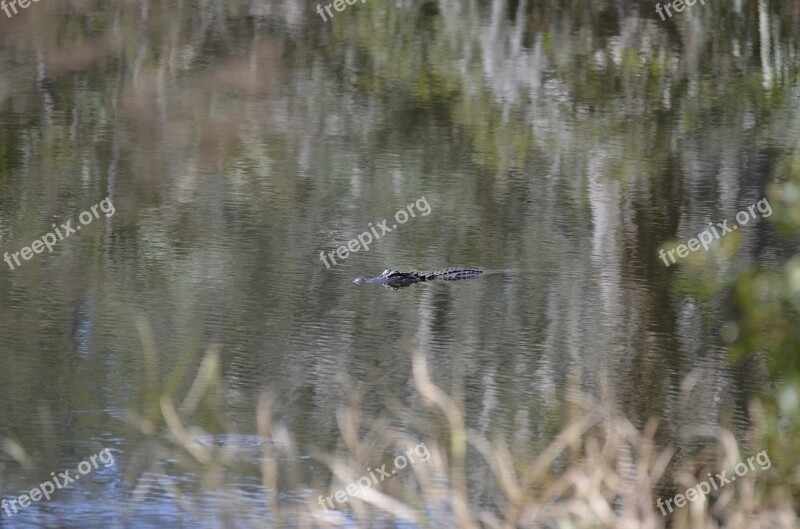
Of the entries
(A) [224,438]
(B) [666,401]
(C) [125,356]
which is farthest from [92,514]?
(B) [666,401]

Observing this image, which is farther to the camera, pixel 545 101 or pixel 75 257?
pixel 545 101

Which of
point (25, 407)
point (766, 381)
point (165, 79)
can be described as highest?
point (165, 79)

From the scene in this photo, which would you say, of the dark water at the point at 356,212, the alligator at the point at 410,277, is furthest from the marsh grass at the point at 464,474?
the alligator at the point at 410,277

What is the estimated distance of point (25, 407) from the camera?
250 inches

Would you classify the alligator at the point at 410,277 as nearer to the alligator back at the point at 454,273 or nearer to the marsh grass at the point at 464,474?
the alligator back at the point at 454,273

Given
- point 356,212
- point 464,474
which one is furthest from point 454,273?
point 464,474

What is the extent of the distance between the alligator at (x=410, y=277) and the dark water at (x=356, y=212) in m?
0.11

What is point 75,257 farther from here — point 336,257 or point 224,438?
point 224,438

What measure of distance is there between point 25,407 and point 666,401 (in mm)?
2944

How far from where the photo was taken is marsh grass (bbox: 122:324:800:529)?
3.93 m

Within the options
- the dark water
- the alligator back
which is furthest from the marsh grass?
the alligator back

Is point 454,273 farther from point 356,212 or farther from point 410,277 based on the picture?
point 356,212

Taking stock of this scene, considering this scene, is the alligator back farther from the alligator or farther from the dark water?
the dark water

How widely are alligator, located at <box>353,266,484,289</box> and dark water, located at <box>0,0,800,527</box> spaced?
11 centimetres
